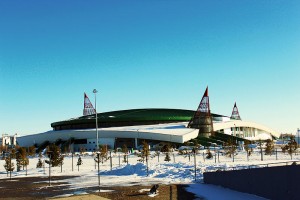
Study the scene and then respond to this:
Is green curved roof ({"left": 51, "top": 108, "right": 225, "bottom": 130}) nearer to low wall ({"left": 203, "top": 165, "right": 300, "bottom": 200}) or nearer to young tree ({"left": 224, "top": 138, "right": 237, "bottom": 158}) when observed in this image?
young tree ({"left": 224, "top": 138, "right": 237, "bottom": 158})

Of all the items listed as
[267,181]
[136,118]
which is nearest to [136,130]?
[136,118]

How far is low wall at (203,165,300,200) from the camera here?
2086 cm

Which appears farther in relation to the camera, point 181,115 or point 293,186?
point 181,115

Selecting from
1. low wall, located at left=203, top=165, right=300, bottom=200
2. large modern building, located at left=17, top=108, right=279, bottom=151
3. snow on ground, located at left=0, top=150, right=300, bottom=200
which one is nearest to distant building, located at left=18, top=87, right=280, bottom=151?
large modern building, located at left=17, top=108, right=279, bottom=151

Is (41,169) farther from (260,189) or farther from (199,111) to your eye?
(199,111)

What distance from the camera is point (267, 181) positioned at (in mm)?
23875

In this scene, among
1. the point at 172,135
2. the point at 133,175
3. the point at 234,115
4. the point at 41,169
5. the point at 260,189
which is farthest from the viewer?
the point at 234,115

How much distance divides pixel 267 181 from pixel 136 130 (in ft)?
267

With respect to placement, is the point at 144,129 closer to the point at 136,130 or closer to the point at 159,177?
the point at 136,130

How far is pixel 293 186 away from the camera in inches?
816

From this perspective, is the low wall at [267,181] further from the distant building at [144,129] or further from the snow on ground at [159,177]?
the distant building at [144,129]

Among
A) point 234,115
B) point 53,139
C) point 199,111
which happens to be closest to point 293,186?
point 199,111

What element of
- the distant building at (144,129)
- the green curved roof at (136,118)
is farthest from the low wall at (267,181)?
the green curved roof at (136,118)

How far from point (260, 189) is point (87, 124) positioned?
102 metres
